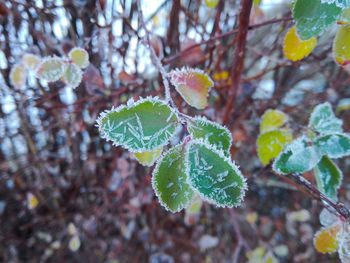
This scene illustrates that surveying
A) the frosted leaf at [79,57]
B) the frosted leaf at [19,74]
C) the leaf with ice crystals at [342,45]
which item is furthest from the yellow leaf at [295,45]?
the frosted leaf at [19,74]

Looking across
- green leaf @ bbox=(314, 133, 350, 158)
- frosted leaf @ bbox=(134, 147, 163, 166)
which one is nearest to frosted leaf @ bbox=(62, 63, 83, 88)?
frosted leaf @ bbox=(134, 147, 163, 166)

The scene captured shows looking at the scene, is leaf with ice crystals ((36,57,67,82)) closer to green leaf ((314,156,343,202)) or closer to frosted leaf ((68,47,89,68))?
frosted leaf ((68,47,89,68))

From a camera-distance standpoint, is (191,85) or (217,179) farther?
(191,85)

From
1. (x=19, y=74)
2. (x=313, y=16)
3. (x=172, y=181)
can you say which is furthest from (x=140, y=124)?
(x=19, y=74)

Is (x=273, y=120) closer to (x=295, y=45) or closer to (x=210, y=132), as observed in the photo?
(x=295, y=45)

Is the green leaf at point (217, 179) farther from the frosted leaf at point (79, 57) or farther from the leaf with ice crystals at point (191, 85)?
the frosted leaf at point (79, 57)

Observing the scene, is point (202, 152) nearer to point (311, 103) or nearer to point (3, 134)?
point (311, 103)

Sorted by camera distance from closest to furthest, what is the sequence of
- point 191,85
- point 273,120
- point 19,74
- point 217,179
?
point 217,179, point 191,85, point 273,120, point 19,74

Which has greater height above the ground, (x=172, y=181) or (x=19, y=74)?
(x=19, y=74)
